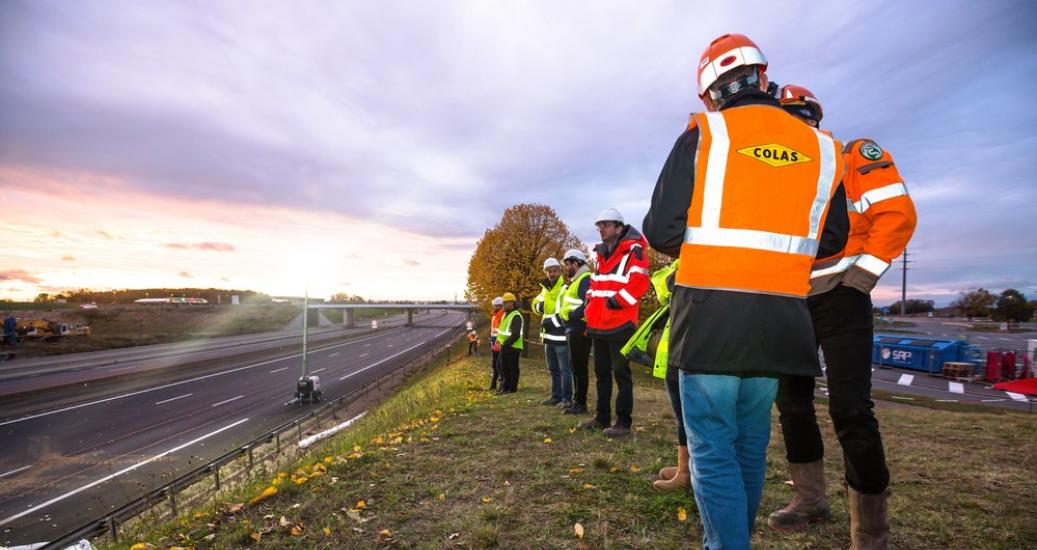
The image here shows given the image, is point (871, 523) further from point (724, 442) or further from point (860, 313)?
point (724, 442)

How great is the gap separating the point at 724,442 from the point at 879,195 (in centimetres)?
193

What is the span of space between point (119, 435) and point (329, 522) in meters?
22.9

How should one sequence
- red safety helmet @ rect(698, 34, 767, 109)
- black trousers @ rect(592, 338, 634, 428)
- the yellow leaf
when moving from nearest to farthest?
red safety helmet @ rect(698, 34, 767, 109) → the yellow leaf → black trousers @ rect(592, 338, 634, 428)

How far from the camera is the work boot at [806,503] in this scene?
305 centimetres

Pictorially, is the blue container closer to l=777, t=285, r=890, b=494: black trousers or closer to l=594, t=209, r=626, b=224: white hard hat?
l=594, t=209, r=626, b=224: white hard hat

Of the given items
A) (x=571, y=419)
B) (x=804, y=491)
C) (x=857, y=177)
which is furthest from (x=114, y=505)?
(x=857, y=177)

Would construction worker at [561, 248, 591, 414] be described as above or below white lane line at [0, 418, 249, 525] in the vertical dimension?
above

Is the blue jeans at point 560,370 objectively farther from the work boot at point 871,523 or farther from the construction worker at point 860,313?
the work boot at point 871,523

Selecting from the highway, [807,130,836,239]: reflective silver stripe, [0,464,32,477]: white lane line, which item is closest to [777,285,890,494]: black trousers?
[807,130,836,239]: reflective silver stripe

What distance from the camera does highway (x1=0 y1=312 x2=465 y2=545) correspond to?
495 inches

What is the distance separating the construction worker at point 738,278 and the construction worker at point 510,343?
8642mm

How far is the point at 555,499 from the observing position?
3.61m

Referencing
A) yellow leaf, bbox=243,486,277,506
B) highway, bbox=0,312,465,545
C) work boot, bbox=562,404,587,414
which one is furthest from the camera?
highway, bbox=0,312,465,545

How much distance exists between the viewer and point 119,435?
19438mm
